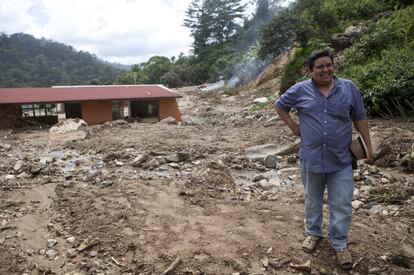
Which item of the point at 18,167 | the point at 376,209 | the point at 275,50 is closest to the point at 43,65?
the point at 275,50

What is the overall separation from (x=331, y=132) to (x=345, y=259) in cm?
104

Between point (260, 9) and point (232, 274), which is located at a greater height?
point (260, 9)

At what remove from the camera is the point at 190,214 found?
168 inches

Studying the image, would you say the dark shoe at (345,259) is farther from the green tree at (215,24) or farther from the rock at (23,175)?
the green tree at (215,24)

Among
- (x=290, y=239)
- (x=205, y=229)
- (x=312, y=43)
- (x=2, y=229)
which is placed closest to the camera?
(x=290, y=239)

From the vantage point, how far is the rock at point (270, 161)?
275 inches

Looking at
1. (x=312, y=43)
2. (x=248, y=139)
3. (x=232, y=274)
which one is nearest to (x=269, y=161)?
(x=248, y=139)

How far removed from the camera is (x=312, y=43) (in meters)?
17.5

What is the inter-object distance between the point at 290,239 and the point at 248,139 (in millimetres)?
6734

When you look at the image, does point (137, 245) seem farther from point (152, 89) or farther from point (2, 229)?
point (152, 89)

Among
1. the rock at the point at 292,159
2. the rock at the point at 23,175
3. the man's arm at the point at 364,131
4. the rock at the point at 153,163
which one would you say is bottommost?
the rock at the point at 23,175

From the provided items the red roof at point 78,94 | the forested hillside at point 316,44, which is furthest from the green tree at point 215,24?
the red roof at point 78,94

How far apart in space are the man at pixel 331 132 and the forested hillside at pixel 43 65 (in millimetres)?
53918

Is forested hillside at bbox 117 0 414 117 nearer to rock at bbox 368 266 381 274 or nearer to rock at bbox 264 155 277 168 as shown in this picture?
rock at bbox 264 155 277 168
